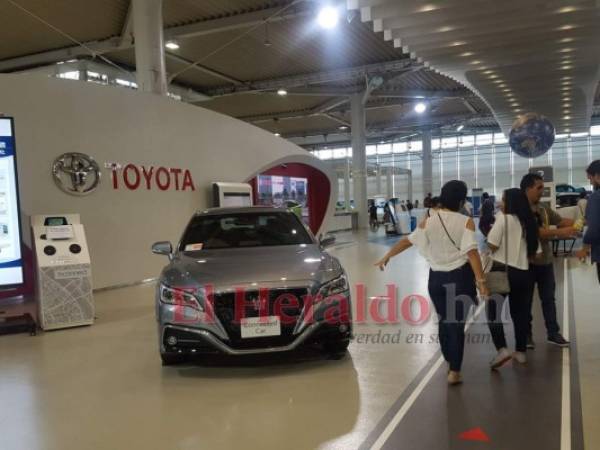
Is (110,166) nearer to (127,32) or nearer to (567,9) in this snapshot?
(127,32)

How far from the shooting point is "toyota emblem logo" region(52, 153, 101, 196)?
7156 millimetres

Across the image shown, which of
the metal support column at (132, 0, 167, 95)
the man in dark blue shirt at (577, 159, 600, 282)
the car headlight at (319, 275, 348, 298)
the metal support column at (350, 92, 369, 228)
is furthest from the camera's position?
the metal support column at (350, 92, 369, 228)

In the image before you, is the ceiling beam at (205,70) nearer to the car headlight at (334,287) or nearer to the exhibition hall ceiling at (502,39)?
the exhibition hall ceiling at (502,39)

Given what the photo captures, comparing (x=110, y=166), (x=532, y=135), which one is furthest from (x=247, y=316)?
(x=532, y=135)

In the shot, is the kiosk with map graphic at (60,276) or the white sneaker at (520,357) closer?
the white sneaker at (520,357)

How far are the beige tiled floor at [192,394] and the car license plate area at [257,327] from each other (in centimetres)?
35

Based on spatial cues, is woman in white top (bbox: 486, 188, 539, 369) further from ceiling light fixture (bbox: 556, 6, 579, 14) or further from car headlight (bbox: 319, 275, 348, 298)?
ceiling light fixture (bbox: 556, 6, 579, 14)

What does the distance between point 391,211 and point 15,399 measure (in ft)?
50.4

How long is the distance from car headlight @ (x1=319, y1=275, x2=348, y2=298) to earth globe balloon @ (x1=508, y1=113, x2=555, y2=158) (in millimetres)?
5873

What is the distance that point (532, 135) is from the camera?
829 cm

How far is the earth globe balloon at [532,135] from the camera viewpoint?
27.2ft

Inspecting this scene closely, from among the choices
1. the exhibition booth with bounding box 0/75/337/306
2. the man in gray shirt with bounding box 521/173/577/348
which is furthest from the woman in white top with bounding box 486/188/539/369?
the exhibition booth with bounding box 0/75/337/306

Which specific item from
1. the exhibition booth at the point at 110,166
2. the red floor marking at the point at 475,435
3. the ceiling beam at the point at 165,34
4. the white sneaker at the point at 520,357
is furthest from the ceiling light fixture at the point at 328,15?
the red floor marking at the point at 475,435

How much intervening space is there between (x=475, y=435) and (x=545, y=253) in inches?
70.2
